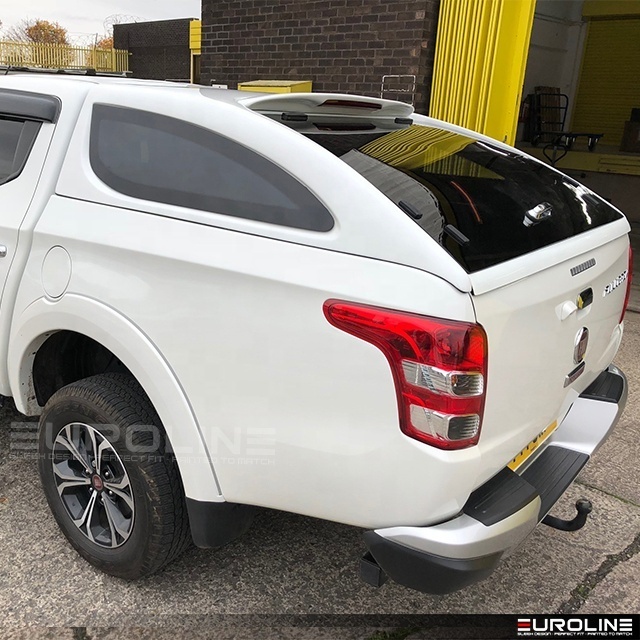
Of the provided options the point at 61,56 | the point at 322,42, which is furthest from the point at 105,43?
the point at 322,42

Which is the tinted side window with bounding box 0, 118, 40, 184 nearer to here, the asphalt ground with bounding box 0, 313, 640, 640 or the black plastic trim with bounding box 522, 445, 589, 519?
the asphalt ground with bounding box 0, 313, 640, 640

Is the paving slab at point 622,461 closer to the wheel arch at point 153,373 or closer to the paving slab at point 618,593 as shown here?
the paving slab at point 618,593

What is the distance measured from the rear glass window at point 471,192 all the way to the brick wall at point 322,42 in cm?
402

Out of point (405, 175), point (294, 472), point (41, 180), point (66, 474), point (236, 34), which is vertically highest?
point (236, 34)

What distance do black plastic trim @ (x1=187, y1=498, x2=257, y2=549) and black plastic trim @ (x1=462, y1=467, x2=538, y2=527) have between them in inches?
31.0

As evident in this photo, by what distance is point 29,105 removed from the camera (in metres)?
2.75

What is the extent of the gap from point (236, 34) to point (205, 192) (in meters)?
6.81

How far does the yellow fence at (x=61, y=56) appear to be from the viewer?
3086 centimetres

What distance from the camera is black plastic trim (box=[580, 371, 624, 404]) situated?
271 centimetres

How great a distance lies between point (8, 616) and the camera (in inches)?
94.9

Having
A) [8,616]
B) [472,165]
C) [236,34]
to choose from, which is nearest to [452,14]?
[236,34]

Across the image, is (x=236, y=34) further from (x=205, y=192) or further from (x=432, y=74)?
(x=205, y=192)

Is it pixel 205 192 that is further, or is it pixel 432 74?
pixel 432 74

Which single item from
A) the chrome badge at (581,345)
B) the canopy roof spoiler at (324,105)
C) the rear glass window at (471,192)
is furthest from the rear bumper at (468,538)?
the canopy roof spoiler at (324,105)
